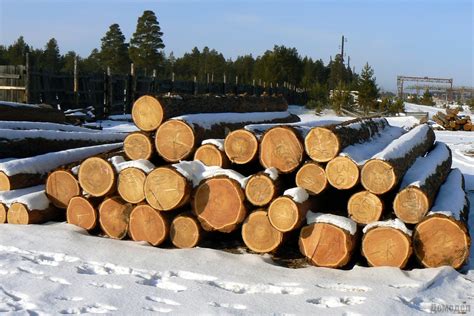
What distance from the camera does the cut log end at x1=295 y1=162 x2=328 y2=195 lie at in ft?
17.1

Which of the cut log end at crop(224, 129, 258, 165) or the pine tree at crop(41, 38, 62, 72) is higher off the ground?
the pine tree at crop(41, 38, 62, 72)

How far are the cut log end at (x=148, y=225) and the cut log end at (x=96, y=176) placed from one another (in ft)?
1.46

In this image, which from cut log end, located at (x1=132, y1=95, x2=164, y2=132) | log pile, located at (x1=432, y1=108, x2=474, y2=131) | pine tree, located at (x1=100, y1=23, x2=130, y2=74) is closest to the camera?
cut log end, located at (x1=132, y1=95, x2=164, y2=132)

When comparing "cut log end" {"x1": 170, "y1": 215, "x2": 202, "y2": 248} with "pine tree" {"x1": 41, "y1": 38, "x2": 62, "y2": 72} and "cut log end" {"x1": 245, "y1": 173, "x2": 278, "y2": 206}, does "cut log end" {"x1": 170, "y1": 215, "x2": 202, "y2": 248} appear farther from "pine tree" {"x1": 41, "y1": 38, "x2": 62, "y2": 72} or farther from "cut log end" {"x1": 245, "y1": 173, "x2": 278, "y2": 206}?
"pine tree" {"x1": 41, "y1": 38, "x2": 62, "y2": 72}

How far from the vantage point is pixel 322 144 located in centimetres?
518

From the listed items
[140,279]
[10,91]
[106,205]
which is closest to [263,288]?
[140,279]

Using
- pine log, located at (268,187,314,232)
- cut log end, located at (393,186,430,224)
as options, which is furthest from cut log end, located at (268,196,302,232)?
cut log end, located at (393,186,430,224)

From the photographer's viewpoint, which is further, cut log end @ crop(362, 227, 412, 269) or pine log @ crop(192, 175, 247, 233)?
pine log @ crop(192, 175, 247, 233)

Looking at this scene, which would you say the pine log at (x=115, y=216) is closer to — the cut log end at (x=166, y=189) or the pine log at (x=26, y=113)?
the cut log end at (x=166, y=189)

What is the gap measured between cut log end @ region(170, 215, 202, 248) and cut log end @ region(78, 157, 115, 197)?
0.86 metres

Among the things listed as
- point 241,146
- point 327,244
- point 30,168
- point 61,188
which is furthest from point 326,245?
point 30,168

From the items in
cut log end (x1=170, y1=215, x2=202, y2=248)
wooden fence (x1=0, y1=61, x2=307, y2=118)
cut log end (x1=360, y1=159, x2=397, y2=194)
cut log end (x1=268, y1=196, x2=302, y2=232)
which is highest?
wooden fence (x1=0, y1=61, x2=307, y2=118)

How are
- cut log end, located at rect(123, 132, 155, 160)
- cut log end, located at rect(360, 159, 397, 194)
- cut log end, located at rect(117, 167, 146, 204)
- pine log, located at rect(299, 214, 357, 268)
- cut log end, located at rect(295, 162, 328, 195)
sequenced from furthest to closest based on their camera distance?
cut log end, located at rect(123, 132, 155, 160)
cut log end, located at rect(117, 167, 146, 204)
cut log end, located at rect(295, 162, 328, 195)
cut log end, located at rect(360, 159, 397, 194)
pine log, located at rect(299, 214, 357, 268)

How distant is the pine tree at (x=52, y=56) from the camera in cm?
4166
